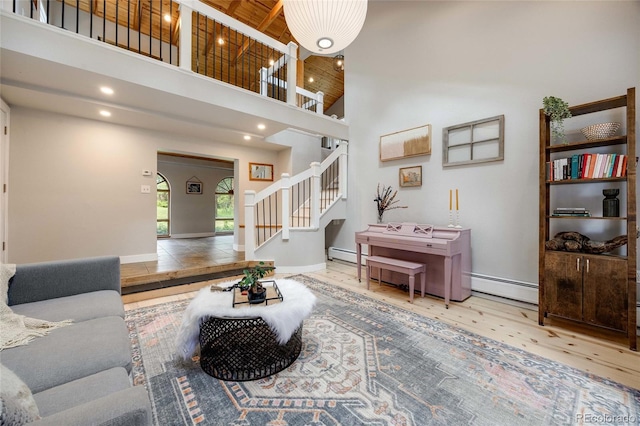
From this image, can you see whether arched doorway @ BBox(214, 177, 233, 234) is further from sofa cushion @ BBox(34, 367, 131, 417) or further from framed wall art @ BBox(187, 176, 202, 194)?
sofa cushion @ BBox(34, 367, 131, 417)

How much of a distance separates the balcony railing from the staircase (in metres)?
1.35

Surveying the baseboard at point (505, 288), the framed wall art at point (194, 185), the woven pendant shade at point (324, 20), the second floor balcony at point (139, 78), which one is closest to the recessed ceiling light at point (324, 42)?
the woven pendant shade at point (324, 20)

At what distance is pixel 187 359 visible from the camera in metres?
1.92

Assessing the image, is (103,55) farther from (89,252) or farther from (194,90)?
(89,252)

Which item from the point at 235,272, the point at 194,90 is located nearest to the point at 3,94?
the point at 194,90

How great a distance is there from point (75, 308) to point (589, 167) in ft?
13.8

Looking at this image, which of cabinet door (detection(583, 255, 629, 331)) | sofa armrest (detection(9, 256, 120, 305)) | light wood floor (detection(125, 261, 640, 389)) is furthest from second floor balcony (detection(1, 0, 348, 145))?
cabinet door (detection(583, 255, 629, 331))

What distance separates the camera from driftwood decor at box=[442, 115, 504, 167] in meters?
3.24

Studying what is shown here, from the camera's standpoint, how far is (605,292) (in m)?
2.21

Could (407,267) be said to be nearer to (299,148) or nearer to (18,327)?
(18,327)

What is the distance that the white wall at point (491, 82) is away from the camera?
263 cm

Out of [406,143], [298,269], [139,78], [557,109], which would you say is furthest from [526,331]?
[139,78]

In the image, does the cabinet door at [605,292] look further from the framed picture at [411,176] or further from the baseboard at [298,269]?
the baseboard at [298,269]

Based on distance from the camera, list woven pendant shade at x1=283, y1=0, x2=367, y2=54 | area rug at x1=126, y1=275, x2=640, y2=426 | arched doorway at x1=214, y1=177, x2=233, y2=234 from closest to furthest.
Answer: area rug at x1=126, y1=275, x2=640, y2=426 → woven pendant shade at x1=283, y1=0, x2=367, y2=54 → arched doorway at x1=214, y1=177, x2=233, y2=234
